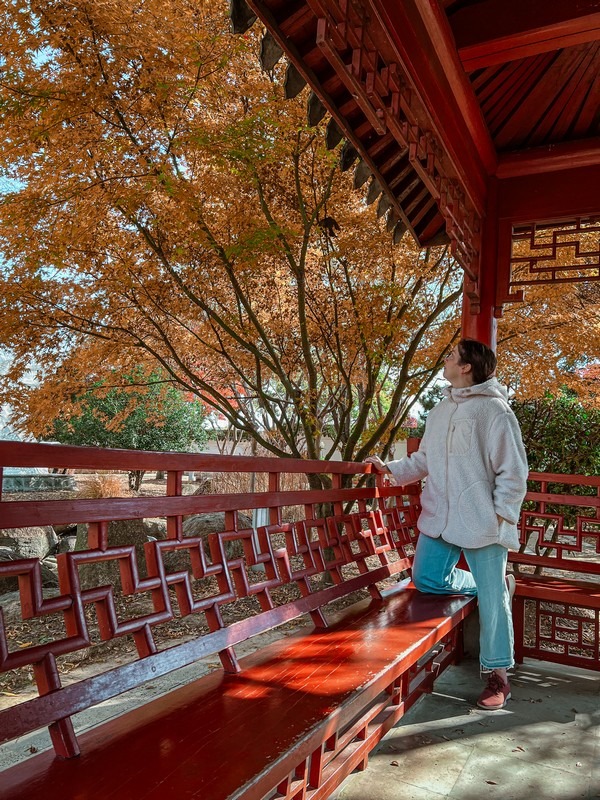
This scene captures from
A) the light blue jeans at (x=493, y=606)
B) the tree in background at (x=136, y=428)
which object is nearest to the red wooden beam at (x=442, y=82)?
the light blue jeans at (x=493, y=606)

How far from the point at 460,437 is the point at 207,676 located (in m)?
1.72

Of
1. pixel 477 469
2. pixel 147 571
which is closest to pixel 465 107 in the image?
pixel 477 469

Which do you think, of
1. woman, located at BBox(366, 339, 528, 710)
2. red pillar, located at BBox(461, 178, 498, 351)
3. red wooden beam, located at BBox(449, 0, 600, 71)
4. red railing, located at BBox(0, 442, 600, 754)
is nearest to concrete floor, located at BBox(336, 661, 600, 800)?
woman, located at BBox(366, 339, 528, 710)

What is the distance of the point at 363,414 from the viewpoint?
25.4ft

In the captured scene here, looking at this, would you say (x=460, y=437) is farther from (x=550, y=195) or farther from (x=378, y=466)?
(x=550, y=195)

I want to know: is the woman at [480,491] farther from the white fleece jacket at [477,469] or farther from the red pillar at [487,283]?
the red pillar at [487,283]

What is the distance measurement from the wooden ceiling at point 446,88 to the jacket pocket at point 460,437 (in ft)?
4.15

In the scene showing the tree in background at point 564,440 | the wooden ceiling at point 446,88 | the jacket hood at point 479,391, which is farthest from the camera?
the tree in background at point 564,440

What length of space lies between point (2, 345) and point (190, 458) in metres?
5.93

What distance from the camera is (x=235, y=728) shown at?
A: 5.74 ft

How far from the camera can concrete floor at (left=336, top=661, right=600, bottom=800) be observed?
2553mm

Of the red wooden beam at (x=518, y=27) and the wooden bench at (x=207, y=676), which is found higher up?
the red wooden beam at (x=518, y=27)

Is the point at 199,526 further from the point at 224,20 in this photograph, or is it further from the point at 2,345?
the point at 224,20

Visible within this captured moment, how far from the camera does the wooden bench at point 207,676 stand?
1.48 meters
